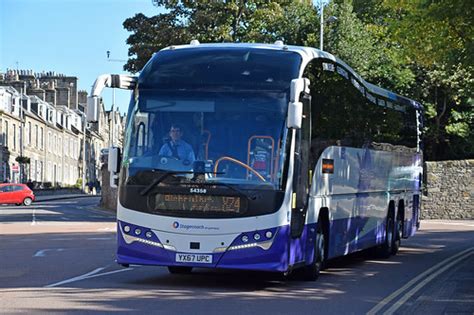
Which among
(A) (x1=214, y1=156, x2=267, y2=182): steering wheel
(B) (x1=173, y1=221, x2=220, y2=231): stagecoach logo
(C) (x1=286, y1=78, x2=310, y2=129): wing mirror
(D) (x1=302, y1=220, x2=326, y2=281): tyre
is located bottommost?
(D) (x1=302, y1=220, x2=326, y2=281): tyre

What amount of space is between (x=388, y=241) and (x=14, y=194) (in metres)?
39.7

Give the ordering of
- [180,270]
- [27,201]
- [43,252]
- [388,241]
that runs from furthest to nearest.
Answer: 1. [27,201]
2. [388,241]
3. [43,252]
4. [180,270]

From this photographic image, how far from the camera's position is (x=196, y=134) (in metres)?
12.4

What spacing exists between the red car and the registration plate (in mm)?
45240

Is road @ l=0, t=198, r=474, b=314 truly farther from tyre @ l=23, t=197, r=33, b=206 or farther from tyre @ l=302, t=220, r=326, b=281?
tyre @ l=23, t=197, r=33, b=206

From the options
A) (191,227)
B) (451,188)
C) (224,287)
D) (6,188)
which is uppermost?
(191,227)

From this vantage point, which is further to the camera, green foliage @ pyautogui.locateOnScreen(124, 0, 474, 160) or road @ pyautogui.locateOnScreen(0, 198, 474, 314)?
green foliage @ pyautogui.locateOnScreen(124, 0, 474, 160)

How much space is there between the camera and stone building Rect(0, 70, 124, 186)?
72.4 meters

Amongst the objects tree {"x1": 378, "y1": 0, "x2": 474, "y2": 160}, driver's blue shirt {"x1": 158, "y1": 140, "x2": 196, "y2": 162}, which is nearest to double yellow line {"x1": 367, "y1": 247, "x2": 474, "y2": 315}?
driver's blue shirt {"x1": 158, "y1": 140, "x2": 196, "y2": 162}

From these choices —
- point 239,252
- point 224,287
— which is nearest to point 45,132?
point 224,287

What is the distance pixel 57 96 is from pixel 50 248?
7988 cm

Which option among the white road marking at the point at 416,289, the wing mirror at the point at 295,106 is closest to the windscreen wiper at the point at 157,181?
the wing mirror at the point at 295,106

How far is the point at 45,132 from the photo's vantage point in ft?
276

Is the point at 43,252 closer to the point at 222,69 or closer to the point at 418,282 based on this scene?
the point at 222,69
